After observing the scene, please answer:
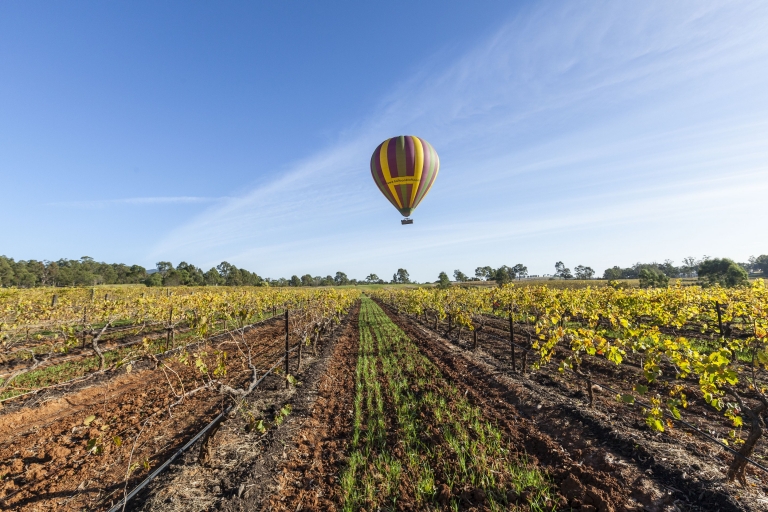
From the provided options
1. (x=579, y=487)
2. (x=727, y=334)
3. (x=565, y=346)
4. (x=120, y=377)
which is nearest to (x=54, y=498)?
(x=120, y=377)

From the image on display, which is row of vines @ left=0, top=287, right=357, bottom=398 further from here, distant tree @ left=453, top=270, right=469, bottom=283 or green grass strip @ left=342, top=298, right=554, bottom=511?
distant tree @ left=453, top=270, right=469, bottom=283

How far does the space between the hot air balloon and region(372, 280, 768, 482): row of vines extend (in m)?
6.84

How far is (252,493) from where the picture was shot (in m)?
5.04

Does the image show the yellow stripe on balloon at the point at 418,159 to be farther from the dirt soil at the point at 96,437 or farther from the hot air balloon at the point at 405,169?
the dirt soil at the point at 96,437

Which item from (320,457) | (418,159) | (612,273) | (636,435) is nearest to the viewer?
(320,457)

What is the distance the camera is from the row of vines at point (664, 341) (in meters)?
4.53

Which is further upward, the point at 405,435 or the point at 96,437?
the point at 96,437

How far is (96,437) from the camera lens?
18.7 feet

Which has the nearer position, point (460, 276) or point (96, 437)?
point (96, 437)

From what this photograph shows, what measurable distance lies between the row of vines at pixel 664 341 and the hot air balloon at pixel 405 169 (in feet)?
22.4

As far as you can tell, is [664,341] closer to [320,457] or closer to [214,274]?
[320,457]

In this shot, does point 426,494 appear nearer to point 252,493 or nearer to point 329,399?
point 252,493

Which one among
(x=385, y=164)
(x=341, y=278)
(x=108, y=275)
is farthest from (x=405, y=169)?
(x=341, y=278)

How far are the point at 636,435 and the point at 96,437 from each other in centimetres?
1027
